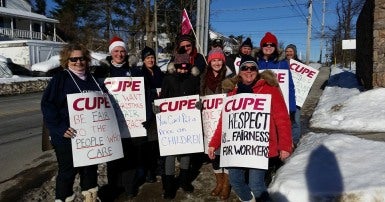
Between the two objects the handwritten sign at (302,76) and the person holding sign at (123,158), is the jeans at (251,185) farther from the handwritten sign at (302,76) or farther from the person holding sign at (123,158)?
the handwritten sign at (302,76)

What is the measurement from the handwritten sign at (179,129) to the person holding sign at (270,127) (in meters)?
1.05

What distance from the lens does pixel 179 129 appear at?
208 inches

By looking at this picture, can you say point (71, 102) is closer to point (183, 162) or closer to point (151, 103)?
point (151, 103)

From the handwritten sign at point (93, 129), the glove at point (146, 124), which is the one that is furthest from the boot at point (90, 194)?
the glove at point (146, 124)

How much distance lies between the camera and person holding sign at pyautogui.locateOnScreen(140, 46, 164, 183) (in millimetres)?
5465

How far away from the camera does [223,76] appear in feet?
17.7

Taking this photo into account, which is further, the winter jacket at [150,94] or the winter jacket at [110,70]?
the winter jacket at [150,94]

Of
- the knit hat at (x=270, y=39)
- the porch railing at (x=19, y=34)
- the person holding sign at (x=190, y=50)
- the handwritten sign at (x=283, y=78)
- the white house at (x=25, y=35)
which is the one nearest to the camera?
the knit hat at (x=270, y=39)

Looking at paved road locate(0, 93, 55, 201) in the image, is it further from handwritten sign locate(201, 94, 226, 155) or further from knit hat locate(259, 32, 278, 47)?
knit hat locate(259, 32, 278, 47)

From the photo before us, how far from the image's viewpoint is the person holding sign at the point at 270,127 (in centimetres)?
411

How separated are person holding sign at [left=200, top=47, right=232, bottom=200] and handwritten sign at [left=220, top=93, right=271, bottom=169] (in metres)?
0.99

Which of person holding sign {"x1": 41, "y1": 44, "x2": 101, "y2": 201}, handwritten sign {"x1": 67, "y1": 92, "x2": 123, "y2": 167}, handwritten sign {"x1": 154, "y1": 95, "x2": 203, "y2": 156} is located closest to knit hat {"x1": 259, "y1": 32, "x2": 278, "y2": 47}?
handwritten sign {"x1": 154, "y1": 95, "x2": 203, "y2": 156}

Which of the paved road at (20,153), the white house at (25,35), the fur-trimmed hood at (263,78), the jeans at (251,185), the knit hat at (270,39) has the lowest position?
the paved road at (20,153)

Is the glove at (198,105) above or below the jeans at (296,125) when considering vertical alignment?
above
